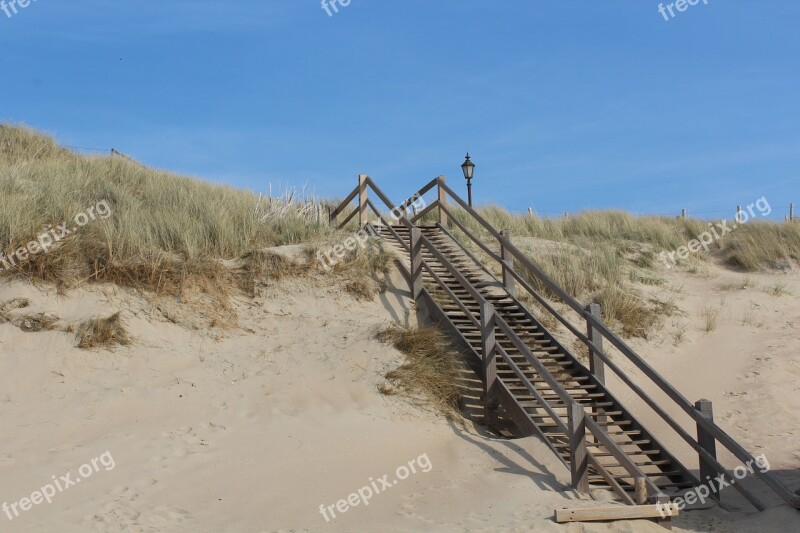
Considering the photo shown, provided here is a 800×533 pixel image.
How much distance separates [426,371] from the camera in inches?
438

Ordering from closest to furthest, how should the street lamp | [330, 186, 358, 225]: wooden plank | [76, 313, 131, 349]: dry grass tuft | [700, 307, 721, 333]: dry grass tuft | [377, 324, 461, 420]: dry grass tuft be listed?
1. [76, 313, 131, 349]: dry grass tuft
2. [377, 324, 461, 420]: dry grass tuft
3. [700, 307, 721, 333]: dry grass tuft
4. [330, 186, 358, 225]: wooden plank
5. the street lamp

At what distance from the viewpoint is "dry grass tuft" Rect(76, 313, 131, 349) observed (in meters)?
10.7

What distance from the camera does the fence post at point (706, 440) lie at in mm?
8703

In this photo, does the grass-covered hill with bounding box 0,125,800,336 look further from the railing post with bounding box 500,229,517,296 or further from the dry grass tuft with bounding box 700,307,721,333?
the railing post with bounding box 500,229,517,296

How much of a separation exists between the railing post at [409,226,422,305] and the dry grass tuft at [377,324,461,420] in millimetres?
1408

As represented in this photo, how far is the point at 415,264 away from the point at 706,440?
583 cm

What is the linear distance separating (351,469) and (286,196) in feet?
32.4

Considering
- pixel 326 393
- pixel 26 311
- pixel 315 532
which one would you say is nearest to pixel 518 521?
pixel 315 532

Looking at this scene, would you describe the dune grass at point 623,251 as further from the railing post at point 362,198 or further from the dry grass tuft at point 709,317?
the railing post at point 362,198

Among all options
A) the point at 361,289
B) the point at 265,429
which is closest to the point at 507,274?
the point at 361,289

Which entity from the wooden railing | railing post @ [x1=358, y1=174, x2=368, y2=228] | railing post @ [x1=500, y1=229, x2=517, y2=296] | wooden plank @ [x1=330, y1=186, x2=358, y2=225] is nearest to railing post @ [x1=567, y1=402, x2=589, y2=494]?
the wooden railing

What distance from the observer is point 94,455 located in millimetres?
8688

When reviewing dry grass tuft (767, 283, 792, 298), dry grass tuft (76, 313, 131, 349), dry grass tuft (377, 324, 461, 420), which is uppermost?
dry grass tuft (76, 313, 131, 349)

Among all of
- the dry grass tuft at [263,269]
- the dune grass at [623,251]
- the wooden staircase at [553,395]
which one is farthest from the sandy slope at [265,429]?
the dune grass at [623,251]
